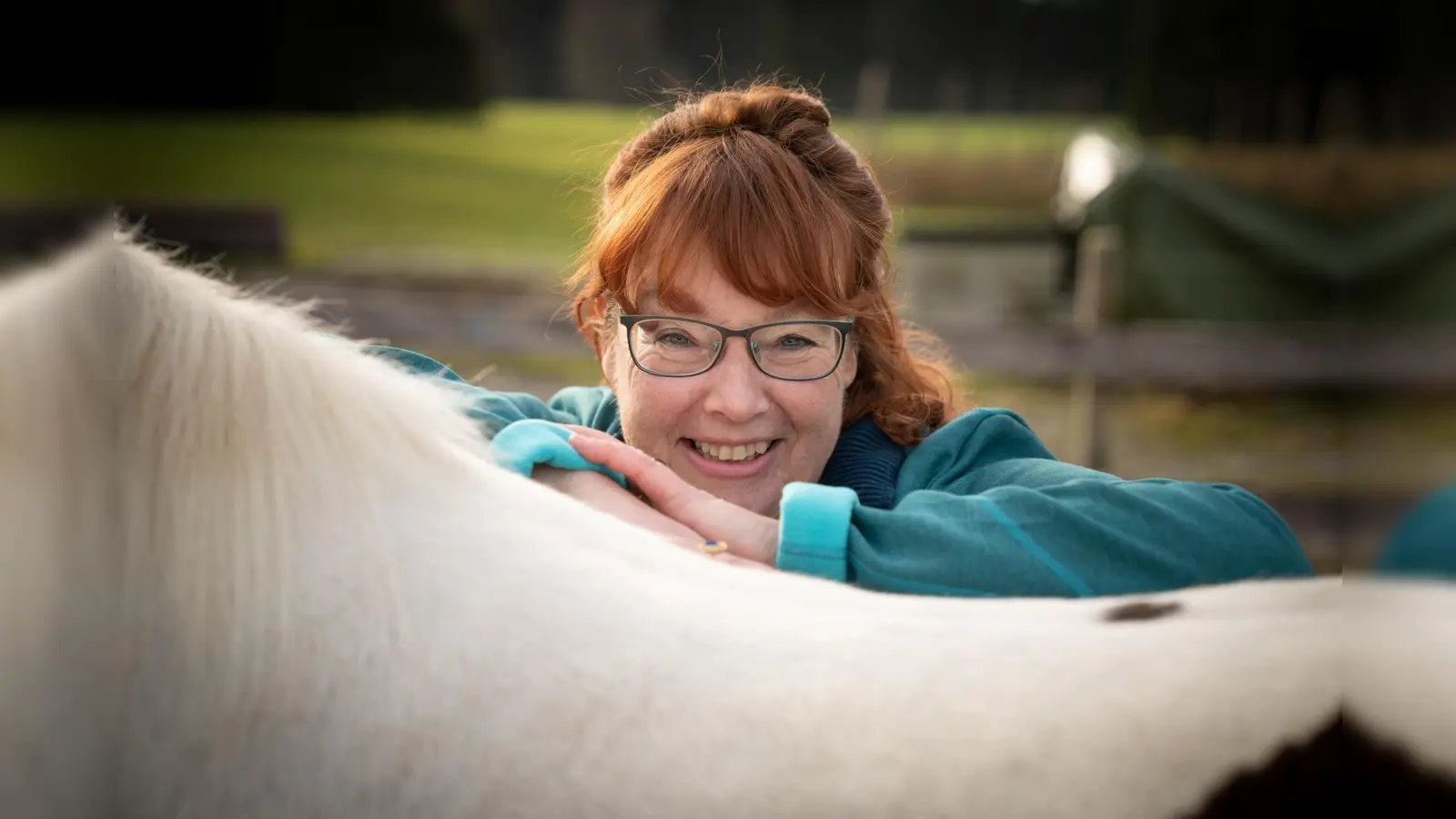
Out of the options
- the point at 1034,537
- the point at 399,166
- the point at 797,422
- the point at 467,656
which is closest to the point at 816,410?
the point at 797,422

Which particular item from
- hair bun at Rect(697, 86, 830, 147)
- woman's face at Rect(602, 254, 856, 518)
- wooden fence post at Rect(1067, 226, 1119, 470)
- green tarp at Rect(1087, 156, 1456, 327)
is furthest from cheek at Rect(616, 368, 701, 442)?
green tarp at Rect(1087, 156, 1456, 327)

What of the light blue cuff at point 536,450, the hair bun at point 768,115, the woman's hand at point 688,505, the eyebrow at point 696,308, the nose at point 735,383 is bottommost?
the woman's hand at point 688,505

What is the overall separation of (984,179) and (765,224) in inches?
266

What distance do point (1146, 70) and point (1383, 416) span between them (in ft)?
19.0

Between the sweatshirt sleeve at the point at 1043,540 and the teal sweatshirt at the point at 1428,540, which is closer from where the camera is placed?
the teal sweatshirt at the point at 1428,540

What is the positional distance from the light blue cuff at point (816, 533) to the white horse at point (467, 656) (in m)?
0.09

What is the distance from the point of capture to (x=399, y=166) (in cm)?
556

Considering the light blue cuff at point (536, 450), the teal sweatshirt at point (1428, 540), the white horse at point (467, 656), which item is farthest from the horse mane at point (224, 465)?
the teal sweatshirt at point (1428, 540)

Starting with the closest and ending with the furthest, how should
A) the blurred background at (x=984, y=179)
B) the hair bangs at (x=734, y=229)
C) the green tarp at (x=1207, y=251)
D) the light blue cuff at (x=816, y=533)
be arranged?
the blurred background at (x=984, y=179)
the light blue cuff at (x=816, y=533)
the hair bangs at (x=734, y=229)
the green tarp at (x=1207, y=251)

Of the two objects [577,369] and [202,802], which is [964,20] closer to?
[577,369]

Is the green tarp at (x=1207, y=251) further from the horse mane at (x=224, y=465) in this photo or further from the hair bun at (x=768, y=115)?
the horse mane at (x=224, y=465)

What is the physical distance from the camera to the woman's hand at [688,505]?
0.96 m

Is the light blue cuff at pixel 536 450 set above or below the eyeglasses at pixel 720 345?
below

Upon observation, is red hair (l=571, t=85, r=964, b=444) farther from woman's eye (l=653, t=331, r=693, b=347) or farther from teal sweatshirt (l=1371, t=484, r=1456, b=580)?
teal sweatshirt (l=1371, t=484, r=1456, b=580)
